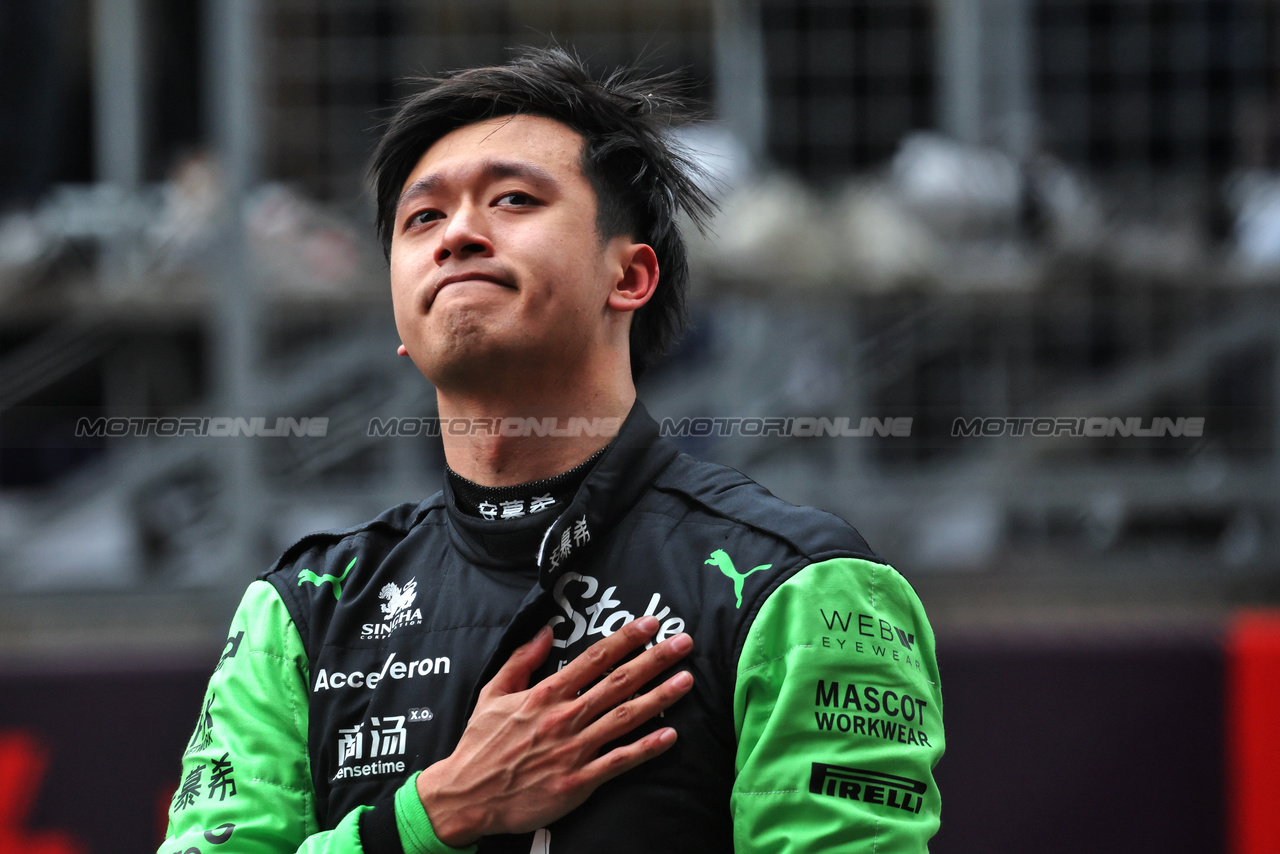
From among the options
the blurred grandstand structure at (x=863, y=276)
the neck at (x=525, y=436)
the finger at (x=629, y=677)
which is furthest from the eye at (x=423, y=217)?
the blurred grandstand structure at (x=863, y=276)

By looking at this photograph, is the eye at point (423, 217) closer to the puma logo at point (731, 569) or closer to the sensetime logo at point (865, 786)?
the puma logo at point (731, 569)

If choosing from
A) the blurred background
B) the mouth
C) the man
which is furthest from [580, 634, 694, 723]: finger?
the blurred background

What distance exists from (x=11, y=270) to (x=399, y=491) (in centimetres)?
174

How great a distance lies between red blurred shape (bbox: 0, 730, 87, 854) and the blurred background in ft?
2.16

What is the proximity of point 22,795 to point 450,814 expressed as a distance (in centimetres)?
292

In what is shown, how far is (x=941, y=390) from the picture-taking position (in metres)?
5.35

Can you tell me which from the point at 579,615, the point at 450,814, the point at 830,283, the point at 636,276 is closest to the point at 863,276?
the point at 830,283

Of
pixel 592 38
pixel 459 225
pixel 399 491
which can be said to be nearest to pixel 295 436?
pixel 399 491

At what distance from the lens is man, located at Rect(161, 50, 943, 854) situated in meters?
1.84

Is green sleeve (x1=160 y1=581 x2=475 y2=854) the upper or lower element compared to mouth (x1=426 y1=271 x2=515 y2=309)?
lower

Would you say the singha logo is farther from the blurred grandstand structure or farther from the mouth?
the blurred grandstand structure

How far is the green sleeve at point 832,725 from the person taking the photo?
5.87 feet

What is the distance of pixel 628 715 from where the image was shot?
72.5 inches

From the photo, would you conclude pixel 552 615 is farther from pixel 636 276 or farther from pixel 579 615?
pixel 636 276
